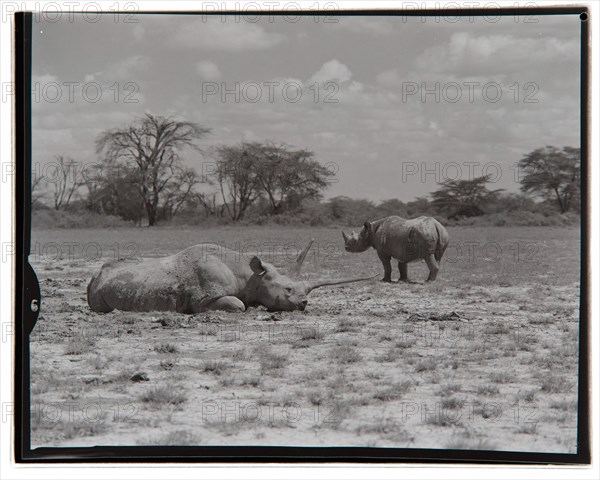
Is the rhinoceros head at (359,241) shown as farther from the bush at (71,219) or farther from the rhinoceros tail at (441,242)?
the bush at (71,219)

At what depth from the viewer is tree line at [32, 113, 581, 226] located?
11.2 meters

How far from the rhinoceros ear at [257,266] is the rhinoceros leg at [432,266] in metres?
3.06

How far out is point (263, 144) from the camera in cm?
1130

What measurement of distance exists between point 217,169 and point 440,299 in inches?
147

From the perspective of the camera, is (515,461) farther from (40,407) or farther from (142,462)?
(40,407)

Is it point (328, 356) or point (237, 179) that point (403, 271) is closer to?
point (237, 179)

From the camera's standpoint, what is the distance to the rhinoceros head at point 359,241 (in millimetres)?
13125

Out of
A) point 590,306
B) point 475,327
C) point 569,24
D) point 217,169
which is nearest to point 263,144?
point 217,169

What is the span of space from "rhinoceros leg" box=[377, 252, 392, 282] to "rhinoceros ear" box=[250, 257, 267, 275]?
280cm

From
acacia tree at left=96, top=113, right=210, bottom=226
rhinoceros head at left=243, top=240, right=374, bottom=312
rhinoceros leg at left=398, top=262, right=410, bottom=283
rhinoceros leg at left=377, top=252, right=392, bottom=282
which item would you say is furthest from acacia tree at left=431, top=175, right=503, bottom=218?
acacia tree at left=96, top=113, right=210, bottom=226

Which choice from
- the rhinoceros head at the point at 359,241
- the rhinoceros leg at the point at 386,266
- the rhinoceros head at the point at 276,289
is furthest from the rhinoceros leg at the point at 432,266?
the rhinoceros head at the point at 276,289

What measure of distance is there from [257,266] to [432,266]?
10.8ft

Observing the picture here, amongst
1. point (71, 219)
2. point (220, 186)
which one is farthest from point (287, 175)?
point (71, 219)

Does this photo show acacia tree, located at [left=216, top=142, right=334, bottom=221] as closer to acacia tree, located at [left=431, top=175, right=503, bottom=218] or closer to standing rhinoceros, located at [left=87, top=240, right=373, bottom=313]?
standing rhinoceros, located at [left=87, top=240, right=373, bottom=313]
